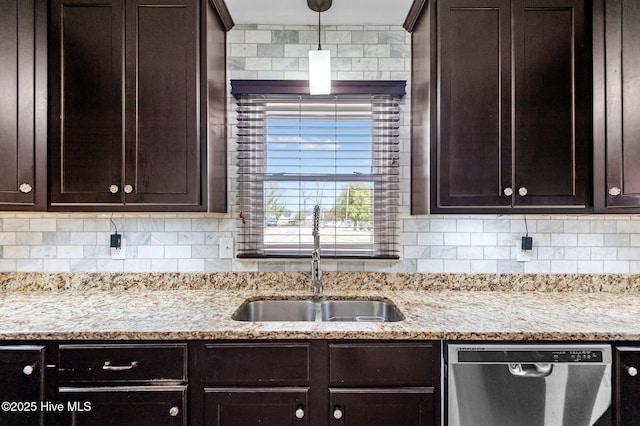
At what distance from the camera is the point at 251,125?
2.09 meters

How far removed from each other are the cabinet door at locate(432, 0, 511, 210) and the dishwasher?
660 mm

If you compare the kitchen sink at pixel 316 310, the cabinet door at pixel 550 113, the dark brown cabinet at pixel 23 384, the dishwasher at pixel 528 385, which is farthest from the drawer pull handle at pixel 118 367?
the cabinet door at pixel 550 113

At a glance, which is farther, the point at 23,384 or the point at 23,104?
the point at 23,104

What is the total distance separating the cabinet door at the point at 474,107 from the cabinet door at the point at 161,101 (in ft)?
3.83

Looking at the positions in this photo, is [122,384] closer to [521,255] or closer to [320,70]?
[320,70]

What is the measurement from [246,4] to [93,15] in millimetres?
735

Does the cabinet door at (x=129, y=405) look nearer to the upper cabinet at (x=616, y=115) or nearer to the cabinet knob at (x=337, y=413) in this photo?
the cabinet knob at (x=337, y=413)

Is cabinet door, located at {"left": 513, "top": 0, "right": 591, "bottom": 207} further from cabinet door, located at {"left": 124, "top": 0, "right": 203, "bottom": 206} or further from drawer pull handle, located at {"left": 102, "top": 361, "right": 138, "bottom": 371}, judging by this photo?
drawer pull handle, located at {"left": 102, "top": 361, "right": 138, "bottom": 371}

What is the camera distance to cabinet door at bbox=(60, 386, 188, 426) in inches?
54.4

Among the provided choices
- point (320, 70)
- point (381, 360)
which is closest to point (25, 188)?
point (320, 70)

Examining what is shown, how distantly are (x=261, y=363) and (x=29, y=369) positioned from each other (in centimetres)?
87

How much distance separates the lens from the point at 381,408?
4.56 feet

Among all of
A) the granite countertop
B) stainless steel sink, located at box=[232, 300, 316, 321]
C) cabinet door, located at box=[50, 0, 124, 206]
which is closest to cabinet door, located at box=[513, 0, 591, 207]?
the granite countertop

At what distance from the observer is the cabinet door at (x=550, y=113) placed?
5.50 feet
